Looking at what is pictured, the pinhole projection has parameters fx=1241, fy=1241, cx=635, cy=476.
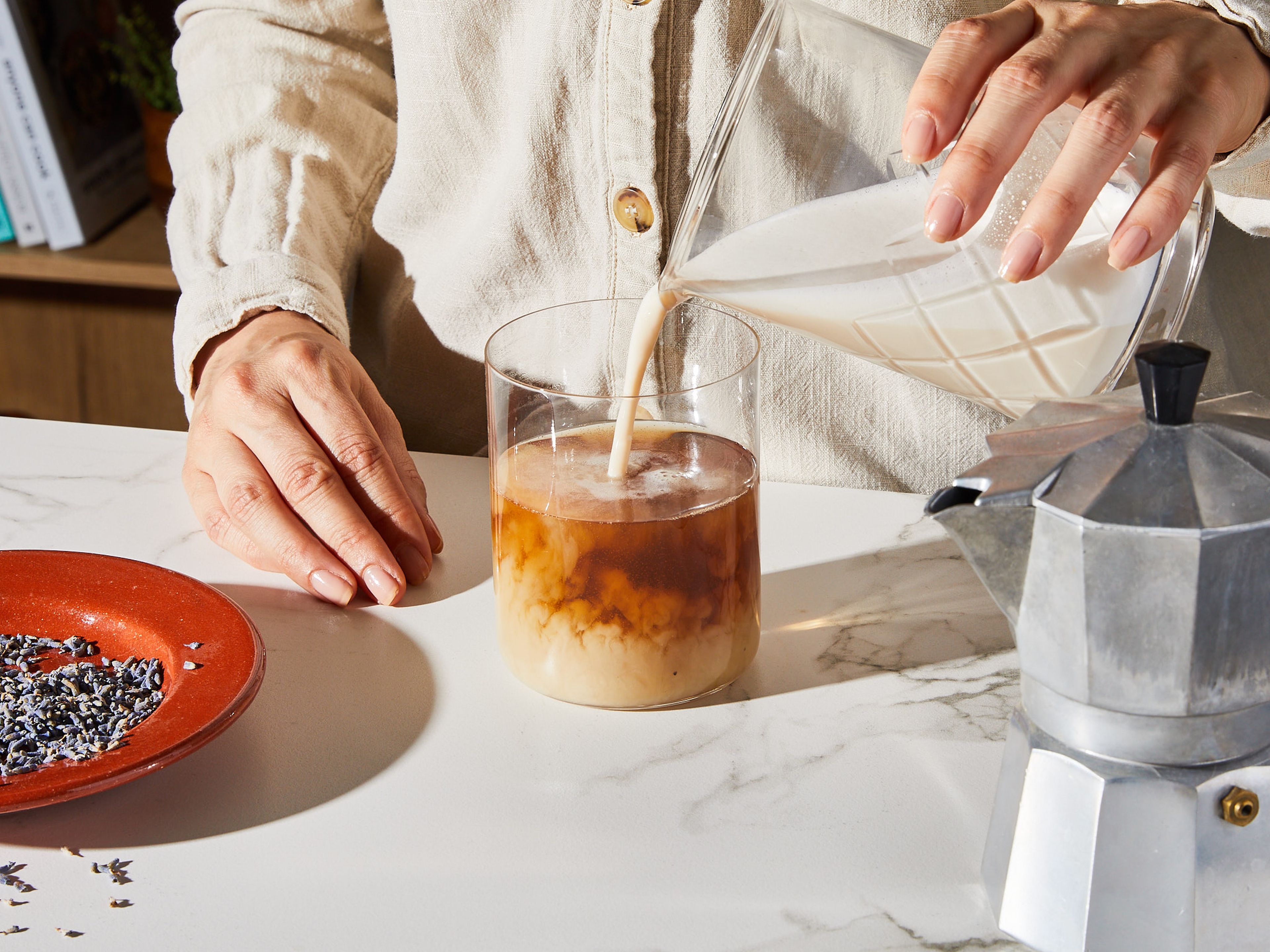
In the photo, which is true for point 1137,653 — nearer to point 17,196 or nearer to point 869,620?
point 869,620

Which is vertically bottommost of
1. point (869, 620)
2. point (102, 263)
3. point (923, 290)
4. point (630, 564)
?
point (102, 263)

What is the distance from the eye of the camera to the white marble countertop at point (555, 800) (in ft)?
1.76

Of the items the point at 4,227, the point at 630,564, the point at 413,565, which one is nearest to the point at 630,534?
the point at 630,564

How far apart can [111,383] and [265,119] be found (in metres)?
1.17

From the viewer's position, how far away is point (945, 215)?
536 millimetres

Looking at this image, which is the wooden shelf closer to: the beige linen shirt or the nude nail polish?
the beige linen shirt

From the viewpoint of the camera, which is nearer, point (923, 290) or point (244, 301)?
point (923, 290)

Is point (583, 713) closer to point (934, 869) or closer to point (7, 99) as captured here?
point (934, 869)

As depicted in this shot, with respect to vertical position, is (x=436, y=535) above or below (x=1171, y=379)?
below

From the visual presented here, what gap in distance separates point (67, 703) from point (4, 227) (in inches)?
60.9

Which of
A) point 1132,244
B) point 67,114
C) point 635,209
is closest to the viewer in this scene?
point 1132,244

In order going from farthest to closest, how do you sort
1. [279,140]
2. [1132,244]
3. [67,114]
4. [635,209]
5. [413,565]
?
[67,114], [279,140], [635,209], [413,565], [1132,244]

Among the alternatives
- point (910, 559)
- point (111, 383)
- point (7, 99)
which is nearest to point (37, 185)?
point (7, 99)

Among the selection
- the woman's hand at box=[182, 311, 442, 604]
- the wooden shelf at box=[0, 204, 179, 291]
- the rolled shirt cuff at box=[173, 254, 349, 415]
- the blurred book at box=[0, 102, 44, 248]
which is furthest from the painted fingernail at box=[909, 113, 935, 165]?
the blurred book at box=[0, 102, 44, 248]
